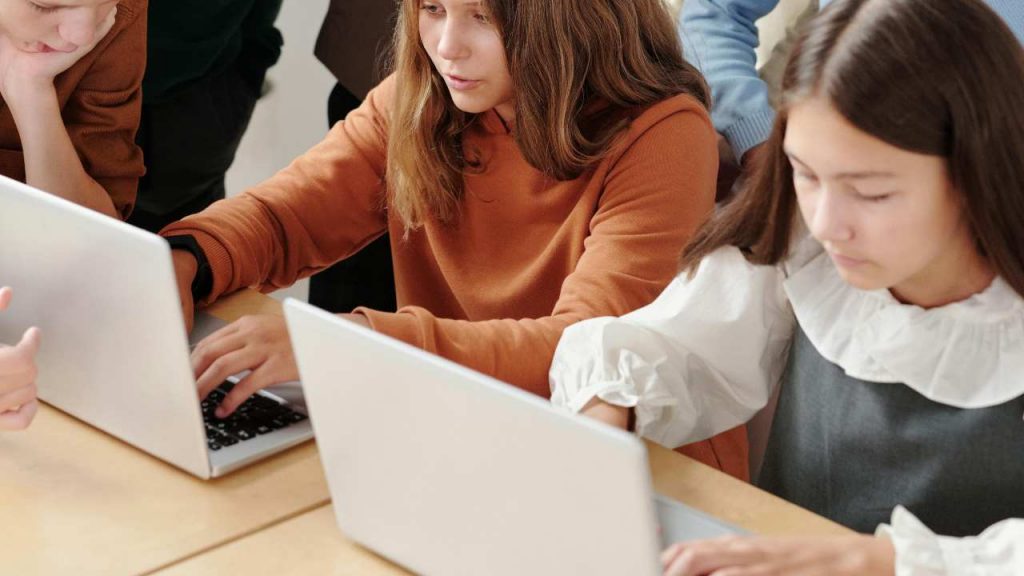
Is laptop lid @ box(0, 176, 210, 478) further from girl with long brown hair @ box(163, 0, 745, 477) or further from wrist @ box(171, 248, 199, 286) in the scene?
wrist @ box(171, 248, 199, 286)

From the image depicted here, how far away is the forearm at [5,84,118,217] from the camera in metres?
1.67

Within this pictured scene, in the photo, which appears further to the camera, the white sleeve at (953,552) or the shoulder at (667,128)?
the shoulder at (667,128)

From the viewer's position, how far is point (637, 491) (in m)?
0.87

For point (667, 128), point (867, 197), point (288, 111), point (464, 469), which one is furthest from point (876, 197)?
point (288, 111)

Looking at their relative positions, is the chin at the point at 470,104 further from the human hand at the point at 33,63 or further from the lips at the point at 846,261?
the lips at the point at 846,261

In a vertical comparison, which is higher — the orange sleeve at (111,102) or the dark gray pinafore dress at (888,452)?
the orange sleeve at (111,102)

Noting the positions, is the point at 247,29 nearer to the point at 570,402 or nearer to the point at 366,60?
the point at 366,60

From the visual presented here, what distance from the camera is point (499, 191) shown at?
1699 mm

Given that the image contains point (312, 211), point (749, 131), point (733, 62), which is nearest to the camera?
point (312, 211)

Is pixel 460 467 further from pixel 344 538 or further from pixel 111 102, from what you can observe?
pixel 111 102

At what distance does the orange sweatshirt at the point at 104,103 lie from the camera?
1.72 m

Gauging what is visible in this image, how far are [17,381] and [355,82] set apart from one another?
1088 millimetres

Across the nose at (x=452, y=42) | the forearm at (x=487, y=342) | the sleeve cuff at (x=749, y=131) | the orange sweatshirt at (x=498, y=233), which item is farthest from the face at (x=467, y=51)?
Result: the sleeve cuff at (x=749, y=131)

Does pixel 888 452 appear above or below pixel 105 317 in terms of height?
below
